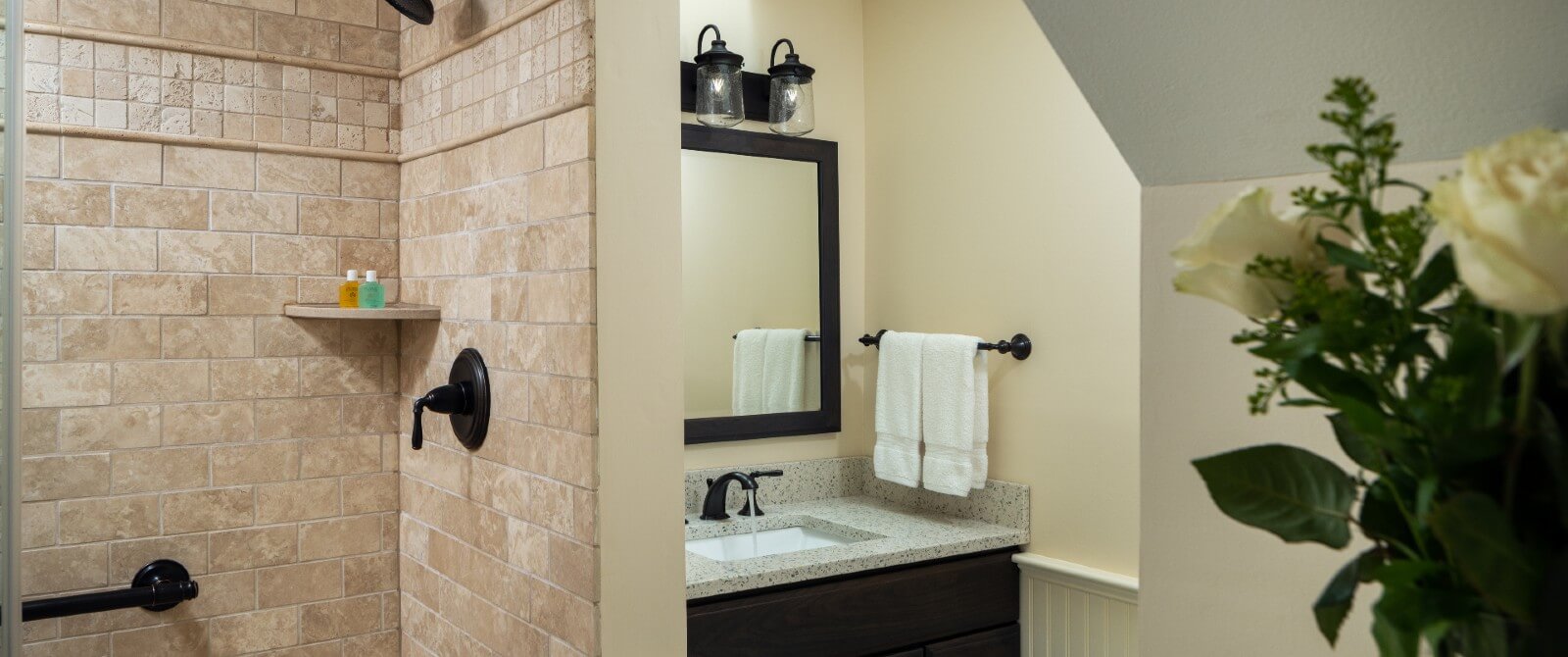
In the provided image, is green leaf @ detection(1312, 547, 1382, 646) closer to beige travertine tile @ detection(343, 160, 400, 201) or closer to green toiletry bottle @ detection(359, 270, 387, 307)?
green toiletry bottle @ detection(359, 270, 387, 307)

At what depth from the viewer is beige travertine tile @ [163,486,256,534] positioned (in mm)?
2025

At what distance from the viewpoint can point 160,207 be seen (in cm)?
201

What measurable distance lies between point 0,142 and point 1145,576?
127 cm

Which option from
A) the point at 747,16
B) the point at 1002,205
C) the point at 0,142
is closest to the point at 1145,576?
the point at 0,142

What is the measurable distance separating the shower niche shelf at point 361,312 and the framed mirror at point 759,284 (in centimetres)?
92

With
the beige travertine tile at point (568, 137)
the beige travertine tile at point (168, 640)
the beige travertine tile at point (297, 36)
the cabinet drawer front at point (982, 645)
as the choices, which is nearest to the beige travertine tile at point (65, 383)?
the beige travertine tile at point (168, 640)

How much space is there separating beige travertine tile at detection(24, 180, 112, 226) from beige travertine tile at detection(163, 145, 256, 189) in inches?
4.6

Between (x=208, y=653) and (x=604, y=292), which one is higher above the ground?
(x=604, y=292)

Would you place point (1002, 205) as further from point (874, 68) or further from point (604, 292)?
point (604, 292)

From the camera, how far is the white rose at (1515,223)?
1.14 feet

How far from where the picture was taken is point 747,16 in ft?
9.89

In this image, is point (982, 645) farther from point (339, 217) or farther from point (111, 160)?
point (111, 160)

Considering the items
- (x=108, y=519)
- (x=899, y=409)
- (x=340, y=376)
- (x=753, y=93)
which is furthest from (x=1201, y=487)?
(x=753, y=93)

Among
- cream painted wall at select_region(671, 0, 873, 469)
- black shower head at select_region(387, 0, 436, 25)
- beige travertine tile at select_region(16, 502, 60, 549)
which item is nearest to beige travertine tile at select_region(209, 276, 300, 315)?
beige travertine tile at select_region(16, 502, 60, 549)
